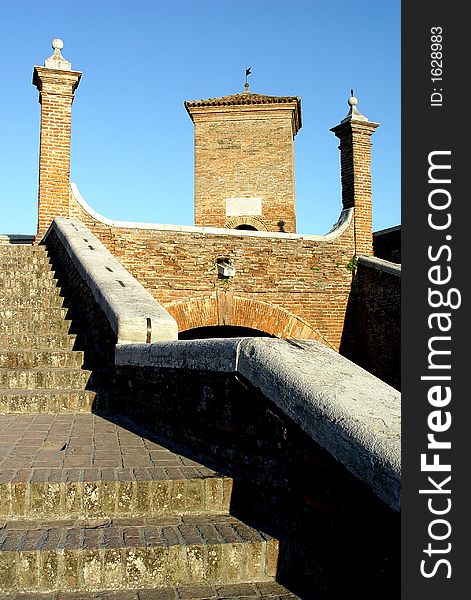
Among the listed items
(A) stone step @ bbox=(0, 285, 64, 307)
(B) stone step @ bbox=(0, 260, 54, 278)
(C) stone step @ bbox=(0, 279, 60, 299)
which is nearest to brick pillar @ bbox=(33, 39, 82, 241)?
(B) stone step @ bbox=(0, 260, 54, 278)

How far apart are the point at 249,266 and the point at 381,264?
295 centimetres

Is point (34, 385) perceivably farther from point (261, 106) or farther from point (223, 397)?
point (261, 106)

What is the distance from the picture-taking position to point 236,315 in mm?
11773

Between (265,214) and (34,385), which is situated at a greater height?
(265,214)

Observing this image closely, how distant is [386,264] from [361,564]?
10.7 meters

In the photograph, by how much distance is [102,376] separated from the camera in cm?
519

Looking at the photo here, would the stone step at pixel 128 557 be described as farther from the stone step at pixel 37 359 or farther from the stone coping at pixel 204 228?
the stone coping at pixel 204 228

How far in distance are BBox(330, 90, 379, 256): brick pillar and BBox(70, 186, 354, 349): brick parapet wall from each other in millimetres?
398

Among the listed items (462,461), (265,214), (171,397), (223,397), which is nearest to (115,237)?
(171,397)

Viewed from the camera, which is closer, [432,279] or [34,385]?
[432,279]

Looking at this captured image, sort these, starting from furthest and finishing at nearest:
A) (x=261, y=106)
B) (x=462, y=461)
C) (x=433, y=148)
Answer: (x=261, y=106), (x=433, y=148), (x=462, y=461)

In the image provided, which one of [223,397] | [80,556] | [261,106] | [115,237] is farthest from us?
[261,106]

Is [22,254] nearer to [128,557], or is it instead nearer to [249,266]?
[249,266]

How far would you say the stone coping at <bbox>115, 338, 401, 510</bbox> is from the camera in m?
2.01
